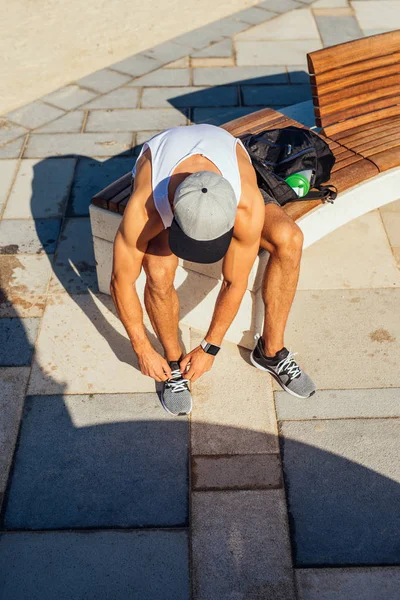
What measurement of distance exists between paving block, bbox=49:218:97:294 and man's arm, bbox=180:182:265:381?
111 cm

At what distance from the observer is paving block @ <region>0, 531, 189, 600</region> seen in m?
2.73

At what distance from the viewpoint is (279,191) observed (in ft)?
11.8

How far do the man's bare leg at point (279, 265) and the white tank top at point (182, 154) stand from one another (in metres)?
0.37

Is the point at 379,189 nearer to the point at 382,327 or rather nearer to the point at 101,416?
the point at 382,327

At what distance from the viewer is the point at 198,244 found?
2.71 m

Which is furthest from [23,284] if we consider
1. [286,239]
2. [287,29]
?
[287,29]

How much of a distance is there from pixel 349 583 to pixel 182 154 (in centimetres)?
199

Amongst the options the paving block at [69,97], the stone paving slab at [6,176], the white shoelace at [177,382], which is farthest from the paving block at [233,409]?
the paving block at [69,97]

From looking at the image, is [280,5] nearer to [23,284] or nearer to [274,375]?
[23,284]

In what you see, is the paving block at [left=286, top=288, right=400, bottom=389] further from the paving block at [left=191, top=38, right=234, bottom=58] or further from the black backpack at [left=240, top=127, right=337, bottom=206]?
the paving block at [left=191, top=38, right=234, bottom=58]

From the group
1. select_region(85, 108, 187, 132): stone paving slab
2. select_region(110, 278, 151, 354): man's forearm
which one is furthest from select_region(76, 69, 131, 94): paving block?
select_region(110, 278, 151, 354): man's forearm

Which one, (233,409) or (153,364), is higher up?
(153,364)

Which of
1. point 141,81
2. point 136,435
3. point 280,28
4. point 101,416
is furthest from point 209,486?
point 280,28

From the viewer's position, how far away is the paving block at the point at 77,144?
539 cm
